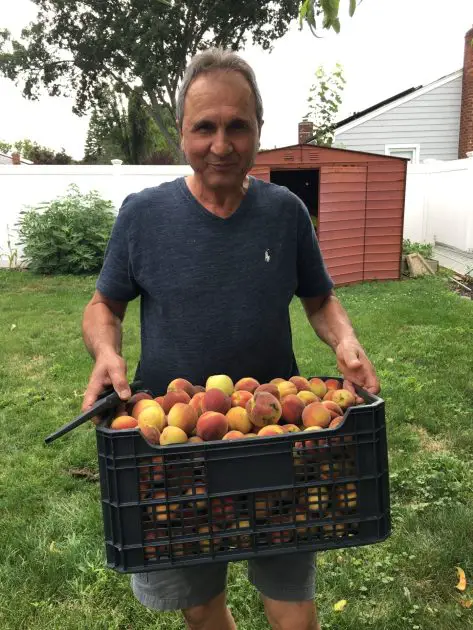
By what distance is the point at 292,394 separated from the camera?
1.49 meters

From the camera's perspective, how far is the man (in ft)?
5.53

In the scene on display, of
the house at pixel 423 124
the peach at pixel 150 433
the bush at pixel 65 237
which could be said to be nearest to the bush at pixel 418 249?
the house at pixel 423 124

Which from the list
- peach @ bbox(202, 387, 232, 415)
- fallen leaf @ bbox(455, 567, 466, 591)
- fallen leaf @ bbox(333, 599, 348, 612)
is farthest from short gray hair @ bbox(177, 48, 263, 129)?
fallen leaf @ bbox(455, 567, 466, 591)

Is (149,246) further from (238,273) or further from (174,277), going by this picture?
(238,273)

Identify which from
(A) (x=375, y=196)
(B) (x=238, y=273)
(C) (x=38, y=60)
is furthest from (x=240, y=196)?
(C) (x=38, y=60)

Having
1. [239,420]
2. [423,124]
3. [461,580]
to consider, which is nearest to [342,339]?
[239,420]

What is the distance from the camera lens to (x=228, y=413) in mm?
1398

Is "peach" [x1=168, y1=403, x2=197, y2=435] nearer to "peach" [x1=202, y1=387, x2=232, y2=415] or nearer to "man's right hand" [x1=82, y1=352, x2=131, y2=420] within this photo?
"peach" [x1=202, y1=387, x2=232, y2=415]

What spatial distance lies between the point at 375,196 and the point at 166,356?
363 inches

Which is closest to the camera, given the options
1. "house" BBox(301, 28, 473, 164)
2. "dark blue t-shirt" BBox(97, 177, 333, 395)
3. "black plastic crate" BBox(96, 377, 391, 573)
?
"black plastic crate" BBox(96, 377, 391, 573)

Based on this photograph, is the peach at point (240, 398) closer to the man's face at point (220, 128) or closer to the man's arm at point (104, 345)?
the man's arm at point (104, 345)

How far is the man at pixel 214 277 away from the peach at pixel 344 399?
162 mm

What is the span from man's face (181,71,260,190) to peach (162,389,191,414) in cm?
65

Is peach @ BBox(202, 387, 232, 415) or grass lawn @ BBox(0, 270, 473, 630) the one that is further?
grass lawn @ BBox(0, 270, 473, 630)
